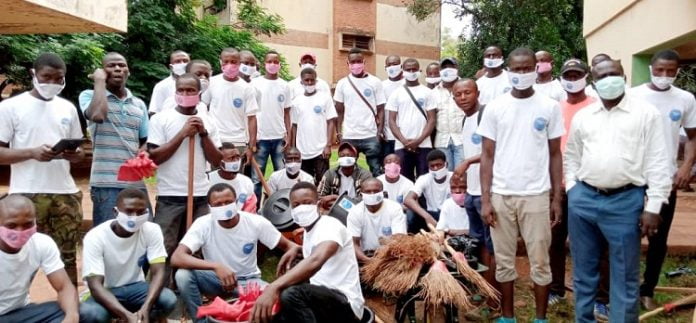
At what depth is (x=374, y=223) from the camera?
20.0 ft

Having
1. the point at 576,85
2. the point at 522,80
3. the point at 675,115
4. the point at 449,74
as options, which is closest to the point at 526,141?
the point at 522,80

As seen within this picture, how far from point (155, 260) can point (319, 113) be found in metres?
3.81

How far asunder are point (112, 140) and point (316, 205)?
6.04ft

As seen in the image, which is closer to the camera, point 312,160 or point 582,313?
point 582,313

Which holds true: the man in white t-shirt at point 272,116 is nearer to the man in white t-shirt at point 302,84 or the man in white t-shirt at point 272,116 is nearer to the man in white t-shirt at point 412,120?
the man in white t-shirt at point 302,84

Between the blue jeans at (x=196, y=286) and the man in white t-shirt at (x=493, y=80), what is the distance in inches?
133

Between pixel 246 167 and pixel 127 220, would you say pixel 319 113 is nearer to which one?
pixel 246 167

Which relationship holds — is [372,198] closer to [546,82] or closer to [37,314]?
[546,82]

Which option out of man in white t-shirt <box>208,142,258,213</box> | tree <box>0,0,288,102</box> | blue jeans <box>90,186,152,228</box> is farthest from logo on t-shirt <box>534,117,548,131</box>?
tree <box>0,0,288,102</box>

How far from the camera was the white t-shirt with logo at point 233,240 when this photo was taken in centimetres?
490

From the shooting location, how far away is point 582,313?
440 cm

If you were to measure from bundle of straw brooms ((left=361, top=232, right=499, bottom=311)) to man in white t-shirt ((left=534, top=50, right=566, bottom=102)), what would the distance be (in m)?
2.22

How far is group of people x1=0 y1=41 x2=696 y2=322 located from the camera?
4176 millimetres

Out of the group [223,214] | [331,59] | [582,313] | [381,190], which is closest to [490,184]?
[582,313]
